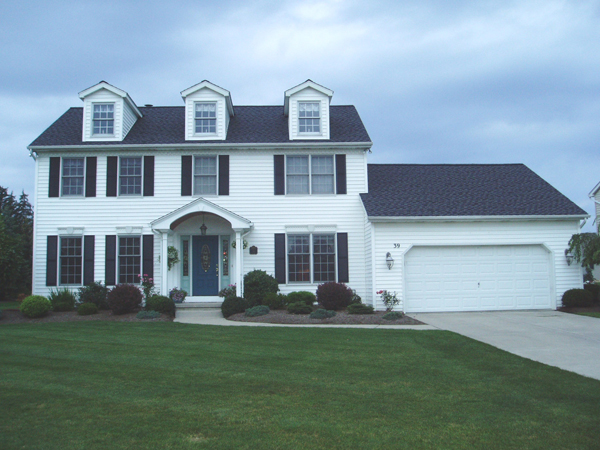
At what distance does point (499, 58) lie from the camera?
1831cm

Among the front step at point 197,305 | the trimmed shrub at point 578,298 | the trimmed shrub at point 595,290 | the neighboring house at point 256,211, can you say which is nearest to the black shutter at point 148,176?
the neighboring house at point 256,211

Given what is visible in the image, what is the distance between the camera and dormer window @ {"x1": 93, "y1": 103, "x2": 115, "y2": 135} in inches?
717

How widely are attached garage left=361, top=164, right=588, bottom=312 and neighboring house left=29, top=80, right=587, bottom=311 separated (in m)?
0.05

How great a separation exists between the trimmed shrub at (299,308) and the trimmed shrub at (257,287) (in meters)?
1.54

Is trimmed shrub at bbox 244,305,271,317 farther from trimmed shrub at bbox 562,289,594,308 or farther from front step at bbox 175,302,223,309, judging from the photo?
trimmed shrub at bbox 562,289,594,308

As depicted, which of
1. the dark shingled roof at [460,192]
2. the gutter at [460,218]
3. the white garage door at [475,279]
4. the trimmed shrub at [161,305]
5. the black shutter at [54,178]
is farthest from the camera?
the black shutter at [54,178]

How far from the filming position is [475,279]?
16.6 meters

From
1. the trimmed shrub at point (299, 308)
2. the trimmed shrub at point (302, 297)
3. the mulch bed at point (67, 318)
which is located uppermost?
the trimmed shrub at point (302, 297)

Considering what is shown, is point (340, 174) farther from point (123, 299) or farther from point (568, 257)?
point (123, 299)

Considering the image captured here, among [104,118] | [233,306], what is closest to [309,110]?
[104,118]

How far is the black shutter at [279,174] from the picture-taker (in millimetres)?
17891

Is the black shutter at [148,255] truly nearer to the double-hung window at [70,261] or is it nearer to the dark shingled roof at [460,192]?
the double-hung window at [70,261]

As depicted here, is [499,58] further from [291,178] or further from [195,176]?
[195,176]

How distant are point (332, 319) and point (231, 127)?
347 inches
